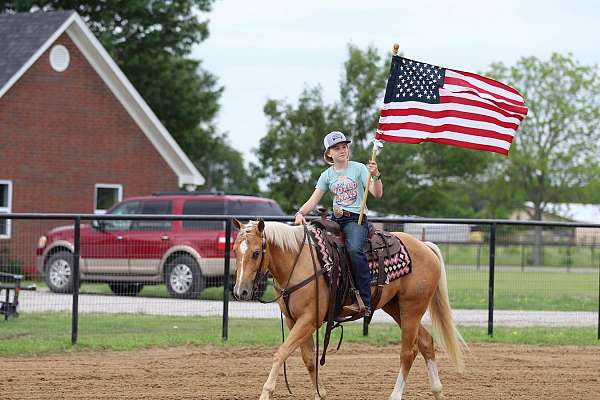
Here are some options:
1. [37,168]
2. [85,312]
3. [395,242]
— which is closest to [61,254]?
[85,312]

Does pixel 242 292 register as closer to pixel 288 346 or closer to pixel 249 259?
pixel 249 259

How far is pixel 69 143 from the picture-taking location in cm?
3116

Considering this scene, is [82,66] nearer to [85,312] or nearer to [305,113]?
[305,113]

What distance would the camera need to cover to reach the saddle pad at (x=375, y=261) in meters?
10.1

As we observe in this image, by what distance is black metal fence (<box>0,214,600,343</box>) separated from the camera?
14758 mm

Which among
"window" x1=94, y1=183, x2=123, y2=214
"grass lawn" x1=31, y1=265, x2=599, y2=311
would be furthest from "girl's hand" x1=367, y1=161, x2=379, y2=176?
"window" x1=94, y1=183, x2=123, y2=214

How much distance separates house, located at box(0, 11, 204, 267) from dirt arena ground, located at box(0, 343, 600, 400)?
56.7ft

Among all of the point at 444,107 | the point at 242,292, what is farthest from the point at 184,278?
the point at 242,292

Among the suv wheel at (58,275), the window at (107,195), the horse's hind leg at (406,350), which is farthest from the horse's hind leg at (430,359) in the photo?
the window at (107,195)

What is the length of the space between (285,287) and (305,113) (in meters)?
32.4

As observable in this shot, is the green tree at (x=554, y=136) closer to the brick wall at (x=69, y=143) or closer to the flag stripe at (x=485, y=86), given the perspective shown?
the brick wall at (x=69, y=143)

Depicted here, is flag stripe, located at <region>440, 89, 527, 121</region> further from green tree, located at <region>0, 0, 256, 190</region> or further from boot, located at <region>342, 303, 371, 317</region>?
green tree, located at <region>0, 0, 256, 190</region>

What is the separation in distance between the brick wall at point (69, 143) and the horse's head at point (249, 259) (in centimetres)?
2139

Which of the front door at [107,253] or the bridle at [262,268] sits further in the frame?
the front door at [107,253]
